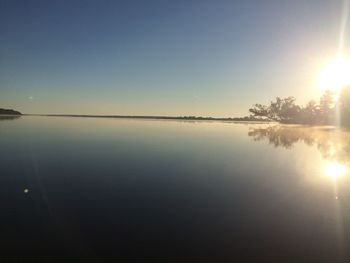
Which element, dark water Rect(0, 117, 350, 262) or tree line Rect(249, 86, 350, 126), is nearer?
dark water Rect(0, 117, 350, 262)

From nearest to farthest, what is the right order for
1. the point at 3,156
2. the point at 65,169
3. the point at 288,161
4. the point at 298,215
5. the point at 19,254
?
1. the point at 19,254
2. the point at 298,215
3. the point at 65,169
4. the point at 3,156
5. the point at 288,161

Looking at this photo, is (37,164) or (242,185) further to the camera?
(37,164)

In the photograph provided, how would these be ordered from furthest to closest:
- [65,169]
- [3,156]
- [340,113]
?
[340,113]
[3,156]
[65,169]

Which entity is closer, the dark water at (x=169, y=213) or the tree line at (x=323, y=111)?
the dark water at (x=169, y=213)

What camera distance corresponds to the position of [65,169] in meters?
23.9

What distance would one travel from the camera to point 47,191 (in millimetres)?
17422

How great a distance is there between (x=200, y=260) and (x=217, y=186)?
403 inches

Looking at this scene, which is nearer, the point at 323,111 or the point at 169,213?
the point at 169,213

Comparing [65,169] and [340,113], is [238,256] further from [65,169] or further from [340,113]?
[340,113]

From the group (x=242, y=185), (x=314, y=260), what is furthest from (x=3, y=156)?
(x=314, y=260)

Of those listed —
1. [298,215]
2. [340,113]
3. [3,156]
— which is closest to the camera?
[298,215]

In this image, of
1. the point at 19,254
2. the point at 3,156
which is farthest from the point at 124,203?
the point at 3,156

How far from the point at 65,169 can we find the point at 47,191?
6.55m

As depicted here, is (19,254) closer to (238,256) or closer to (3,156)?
(238,256)
